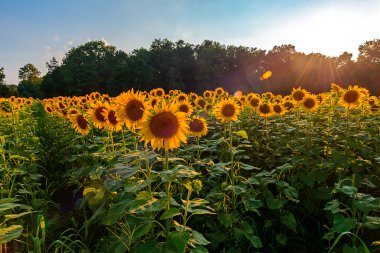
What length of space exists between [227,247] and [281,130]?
2747 millimetres

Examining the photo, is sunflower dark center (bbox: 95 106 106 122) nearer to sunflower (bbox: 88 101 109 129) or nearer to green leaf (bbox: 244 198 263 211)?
sunflower (bbox: 88 101 109 129)

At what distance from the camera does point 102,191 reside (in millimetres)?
2891

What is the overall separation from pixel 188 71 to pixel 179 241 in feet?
172

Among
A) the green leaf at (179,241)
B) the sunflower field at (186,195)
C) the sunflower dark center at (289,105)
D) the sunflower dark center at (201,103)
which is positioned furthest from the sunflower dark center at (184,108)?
the sunflower dark center at (201,103)

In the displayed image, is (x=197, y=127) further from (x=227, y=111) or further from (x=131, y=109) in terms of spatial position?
(x=131, y=109)

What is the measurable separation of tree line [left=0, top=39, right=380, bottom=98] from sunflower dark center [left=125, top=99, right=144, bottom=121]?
3853 centimetres

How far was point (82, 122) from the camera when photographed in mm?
4590

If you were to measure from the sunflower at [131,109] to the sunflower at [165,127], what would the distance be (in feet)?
1.07

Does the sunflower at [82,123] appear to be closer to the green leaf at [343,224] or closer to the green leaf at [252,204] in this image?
the green leaf at [252,204]

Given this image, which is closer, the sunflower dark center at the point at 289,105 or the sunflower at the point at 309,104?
the sunflower at the point at 309,104

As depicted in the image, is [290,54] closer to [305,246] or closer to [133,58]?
[133,58]

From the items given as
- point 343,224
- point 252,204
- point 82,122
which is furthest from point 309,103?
point 82,122

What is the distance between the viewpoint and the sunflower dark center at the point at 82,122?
A: 459 cm

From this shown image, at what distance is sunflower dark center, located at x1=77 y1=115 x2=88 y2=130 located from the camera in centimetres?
459
